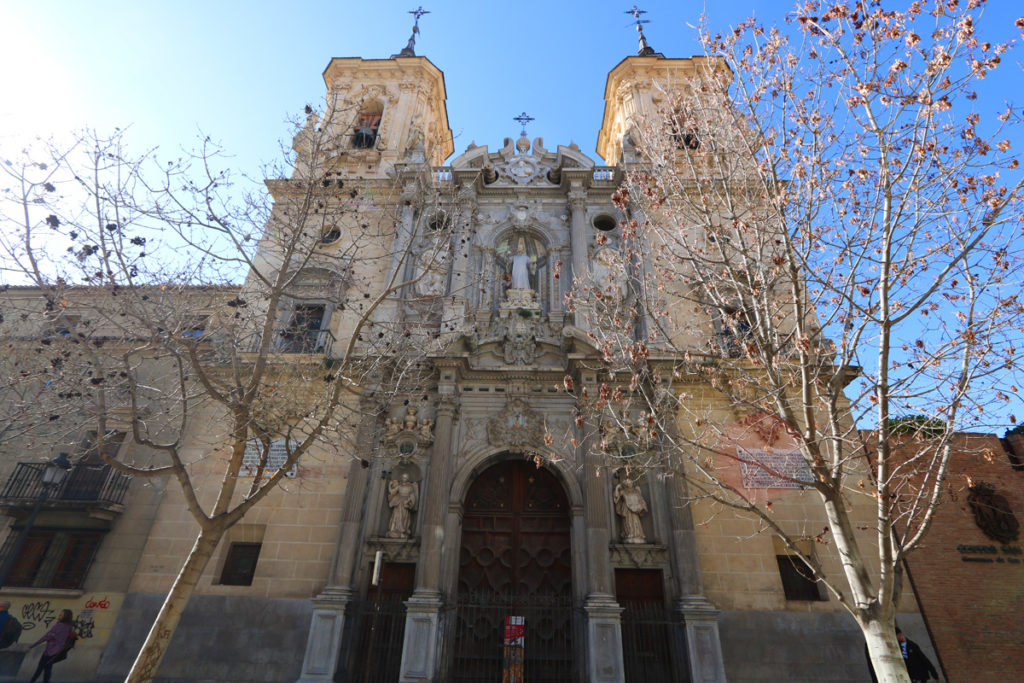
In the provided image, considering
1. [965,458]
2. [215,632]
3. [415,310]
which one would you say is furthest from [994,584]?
[215,632]

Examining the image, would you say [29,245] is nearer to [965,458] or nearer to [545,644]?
[545,644]

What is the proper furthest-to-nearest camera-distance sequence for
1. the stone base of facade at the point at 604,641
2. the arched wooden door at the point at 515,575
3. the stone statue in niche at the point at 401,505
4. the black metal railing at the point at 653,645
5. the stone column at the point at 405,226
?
1. the stone column at the point at 405,226
2. the stone statue in niche at the point at 401,505
3. the arched wooden door at the point at 515,575
4. the black metal railing at the point at 653,645
5. the stone base of facade at the point at 604,641

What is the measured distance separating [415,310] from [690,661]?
11.0m

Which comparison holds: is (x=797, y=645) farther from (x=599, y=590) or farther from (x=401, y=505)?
(x=401, y=505)

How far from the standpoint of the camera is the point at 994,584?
12336 millimetres

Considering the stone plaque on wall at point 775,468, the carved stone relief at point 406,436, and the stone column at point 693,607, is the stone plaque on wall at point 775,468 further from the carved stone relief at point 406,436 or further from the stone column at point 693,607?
the carved stone relief at point 406,436

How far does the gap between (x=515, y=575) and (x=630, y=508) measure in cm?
313

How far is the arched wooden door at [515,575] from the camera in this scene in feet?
38.8

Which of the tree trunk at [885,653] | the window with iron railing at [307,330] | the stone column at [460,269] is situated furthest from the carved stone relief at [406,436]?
the tree trunk at [885,653]

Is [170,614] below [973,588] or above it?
below

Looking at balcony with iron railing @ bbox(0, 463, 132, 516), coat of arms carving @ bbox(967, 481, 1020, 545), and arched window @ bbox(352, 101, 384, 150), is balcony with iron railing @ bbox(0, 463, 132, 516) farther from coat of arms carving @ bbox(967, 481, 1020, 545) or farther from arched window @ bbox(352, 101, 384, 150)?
coat of arms carving @ bbox(967, 481, 1020, 545)

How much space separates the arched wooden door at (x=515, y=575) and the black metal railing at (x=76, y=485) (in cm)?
917

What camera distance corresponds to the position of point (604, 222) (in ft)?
61.5

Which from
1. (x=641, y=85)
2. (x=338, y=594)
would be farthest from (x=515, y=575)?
(x=641, y=85)
